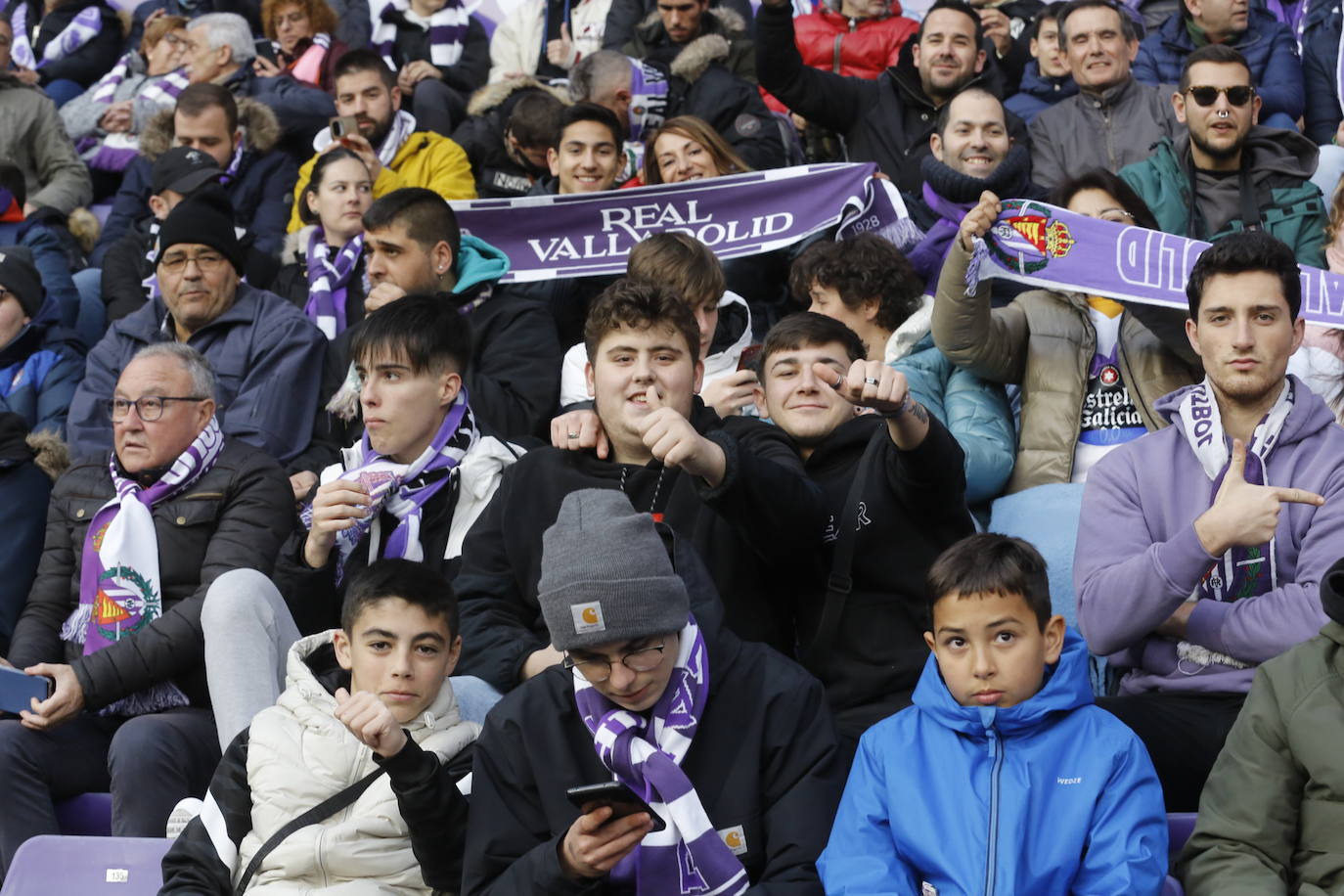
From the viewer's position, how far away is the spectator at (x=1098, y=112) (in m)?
7.81

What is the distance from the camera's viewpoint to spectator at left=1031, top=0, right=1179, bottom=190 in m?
7.81

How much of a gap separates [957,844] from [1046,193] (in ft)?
13.7

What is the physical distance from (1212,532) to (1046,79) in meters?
5.21

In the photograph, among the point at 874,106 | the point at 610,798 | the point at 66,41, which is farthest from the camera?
the point at 66,41

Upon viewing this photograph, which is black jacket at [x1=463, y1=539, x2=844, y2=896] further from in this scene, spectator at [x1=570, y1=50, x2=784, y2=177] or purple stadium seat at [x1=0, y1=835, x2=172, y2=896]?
spectator at [x1=570, y1=50, x2=784, y2=177]

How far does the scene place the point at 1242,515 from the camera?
4.02 m

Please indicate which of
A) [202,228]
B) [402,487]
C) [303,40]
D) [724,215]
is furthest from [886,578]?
[303,40]

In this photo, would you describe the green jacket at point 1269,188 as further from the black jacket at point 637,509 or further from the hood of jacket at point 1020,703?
the hood of jacket at point 1020,703

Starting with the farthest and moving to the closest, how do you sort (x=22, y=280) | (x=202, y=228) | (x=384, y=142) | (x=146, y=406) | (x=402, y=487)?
(x=384, y=142) → (x=22, y=280) → (x=202, y=228) → (x=146, y=406) → (x=402, y=487)

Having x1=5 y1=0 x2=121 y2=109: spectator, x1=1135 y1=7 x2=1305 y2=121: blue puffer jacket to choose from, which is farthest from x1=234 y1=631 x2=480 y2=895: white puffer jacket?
x1=5 y1=0 x2=121 y2=109: spectator

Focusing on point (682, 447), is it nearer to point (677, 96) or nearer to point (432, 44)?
point (677, 96)

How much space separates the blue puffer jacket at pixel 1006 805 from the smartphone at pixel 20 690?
252cm

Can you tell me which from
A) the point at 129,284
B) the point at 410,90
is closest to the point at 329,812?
the point at 129,284

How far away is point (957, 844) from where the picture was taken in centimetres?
357
